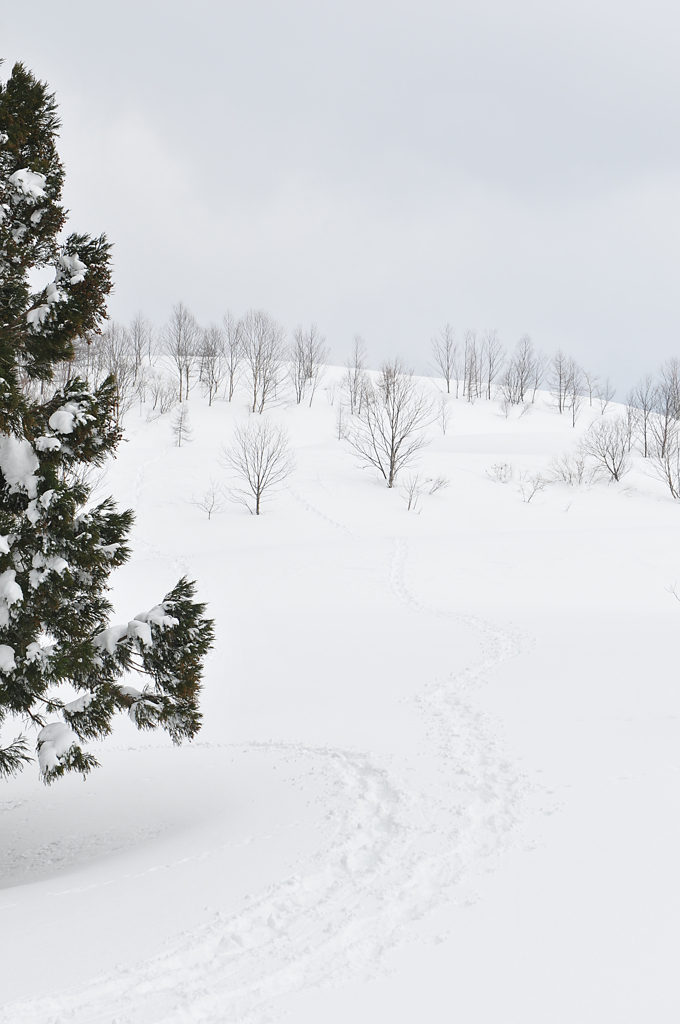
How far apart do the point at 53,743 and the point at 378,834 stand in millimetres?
2694

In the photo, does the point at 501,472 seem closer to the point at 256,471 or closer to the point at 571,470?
the point at 571,470

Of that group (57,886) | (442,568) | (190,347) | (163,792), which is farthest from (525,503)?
(190,347)

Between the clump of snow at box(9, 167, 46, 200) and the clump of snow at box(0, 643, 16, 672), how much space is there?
3.71 m

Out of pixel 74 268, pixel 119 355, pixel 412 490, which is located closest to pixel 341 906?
pixel 74 268

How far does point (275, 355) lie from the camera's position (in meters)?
58.1

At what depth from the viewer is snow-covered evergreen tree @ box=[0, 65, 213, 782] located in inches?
191

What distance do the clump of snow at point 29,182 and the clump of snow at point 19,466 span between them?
2.11 metres

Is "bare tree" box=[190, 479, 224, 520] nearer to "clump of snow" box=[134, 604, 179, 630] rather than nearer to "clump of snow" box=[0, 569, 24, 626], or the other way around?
"clump of snow" box=[134, 604, 179, 630]

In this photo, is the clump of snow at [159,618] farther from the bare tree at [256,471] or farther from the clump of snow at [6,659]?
the bare tree at [256,471]

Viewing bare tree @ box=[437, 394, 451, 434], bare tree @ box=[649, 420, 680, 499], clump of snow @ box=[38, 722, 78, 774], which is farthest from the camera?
bare tree @ box=[437, 394, 451, 434]

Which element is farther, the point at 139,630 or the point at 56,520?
the point at 139,630

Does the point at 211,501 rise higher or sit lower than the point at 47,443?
lower

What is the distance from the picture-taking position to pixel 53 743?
15.9 ft

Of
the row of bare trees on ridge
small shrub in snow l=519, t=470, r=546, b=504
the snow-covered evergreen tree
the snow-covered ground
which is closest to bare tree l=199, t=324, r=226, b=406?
the row of bare trees on ridge
